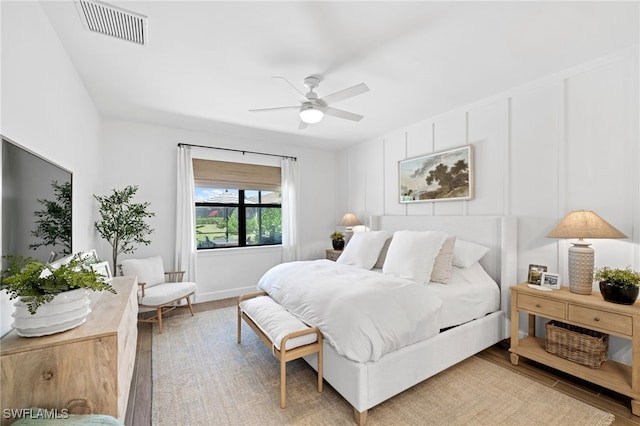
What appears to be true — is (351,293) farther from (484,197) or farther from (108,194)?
(108,194)

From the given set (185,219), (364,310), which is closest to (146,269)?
(185,219)

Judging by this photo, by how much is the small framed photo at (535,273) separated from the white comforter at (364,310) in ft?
3.42

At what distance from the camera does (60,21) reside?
1.89 meters

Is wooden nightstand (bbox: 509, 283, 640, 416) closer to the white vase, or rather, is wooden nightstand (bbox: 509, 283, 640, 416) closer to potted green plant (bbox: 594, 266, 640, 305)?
potted green plant (bbox: 594, 266, 640, 305)

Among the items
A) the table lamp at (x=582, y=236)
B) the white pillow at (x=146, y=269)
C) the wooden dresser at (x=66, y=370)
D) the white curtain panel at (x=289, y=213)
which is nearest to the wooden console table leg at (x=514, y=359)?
the table lamp at (x=582, y=236)

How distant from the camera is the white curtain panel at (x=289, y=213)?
5090 millimetres

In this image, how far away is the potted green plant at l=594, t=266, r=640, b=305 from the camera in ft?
6.52

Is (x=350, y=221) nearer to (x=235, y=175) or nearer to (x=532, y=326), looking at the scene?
(x=235, y=175)

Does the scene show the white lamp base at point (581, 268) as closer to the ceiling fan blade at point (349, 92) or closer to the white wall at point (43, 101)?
the ceiling fan blade at point (349, 92)

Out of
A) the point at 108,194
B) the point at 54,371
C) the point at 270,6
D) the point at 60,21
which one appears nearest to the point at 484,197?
the point at 270,6

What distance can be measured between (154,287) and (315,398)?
2.56 meters

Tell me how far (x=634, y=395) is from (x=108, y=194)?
18.3 feet

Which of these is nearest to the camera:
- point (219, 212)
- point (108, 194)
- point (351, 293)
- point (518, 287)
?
point (351, 293)

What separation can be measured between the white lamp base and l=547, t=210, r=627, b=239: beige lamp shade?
0.20 m
